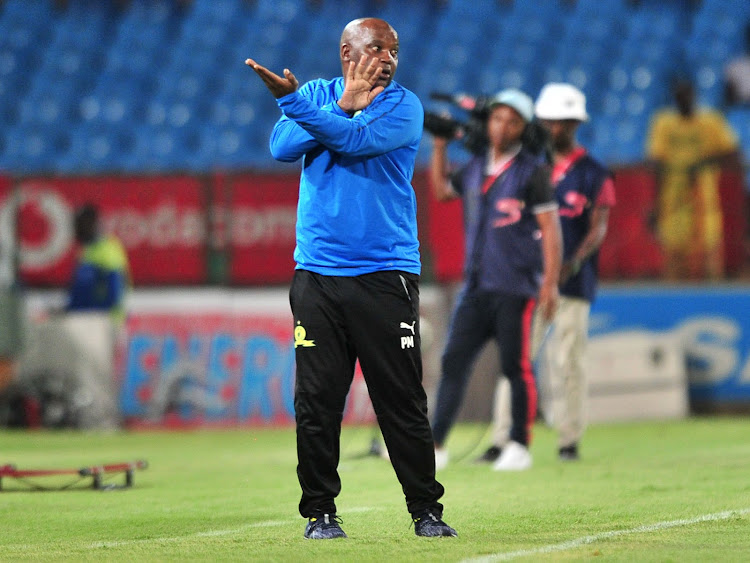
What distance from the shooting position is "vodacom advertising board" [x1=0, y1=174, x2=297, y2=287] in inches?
546

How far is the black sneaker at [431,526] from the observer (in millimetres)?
5445

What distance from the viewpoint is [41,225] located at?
14.2m

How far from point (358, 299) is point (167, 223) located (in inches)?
350

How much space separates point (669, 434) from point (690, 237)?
253 cm

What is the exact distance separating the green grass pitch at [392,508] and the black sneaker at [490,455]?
10 centimetres

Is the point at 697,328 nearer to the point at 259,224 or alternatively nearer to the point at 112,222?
the point at 259,224

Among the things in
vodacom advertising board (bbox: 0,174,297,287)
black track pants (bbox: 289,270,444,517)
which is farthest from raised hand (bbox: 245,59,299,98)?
vodacom advertising board (bbox: 0,174,297,287)

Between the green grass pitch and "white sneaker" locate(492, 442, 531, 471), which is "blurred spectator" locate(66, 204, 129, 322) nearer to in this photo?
the green grass pitch

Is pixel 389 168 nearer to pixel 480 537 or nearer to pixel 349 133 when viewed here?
pixel 349 133

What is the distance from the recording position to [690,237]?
1330cm

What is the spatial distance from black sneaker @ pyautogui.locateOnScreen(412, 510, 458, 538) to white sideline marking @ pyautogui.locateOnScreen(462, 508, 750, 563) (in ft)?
1.41

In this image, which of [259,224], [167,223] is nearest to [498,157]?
[259,224]

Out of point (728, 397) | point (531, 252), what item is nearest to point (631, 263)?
point (728, 397)

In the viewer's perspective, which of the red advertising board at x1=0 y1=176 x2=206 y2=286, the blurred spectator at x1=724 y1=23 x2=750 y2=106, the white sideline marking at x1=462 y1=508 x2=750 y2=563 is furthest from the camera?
the blurred spectator at x1=724 y1=23 x2=750 y2=106
